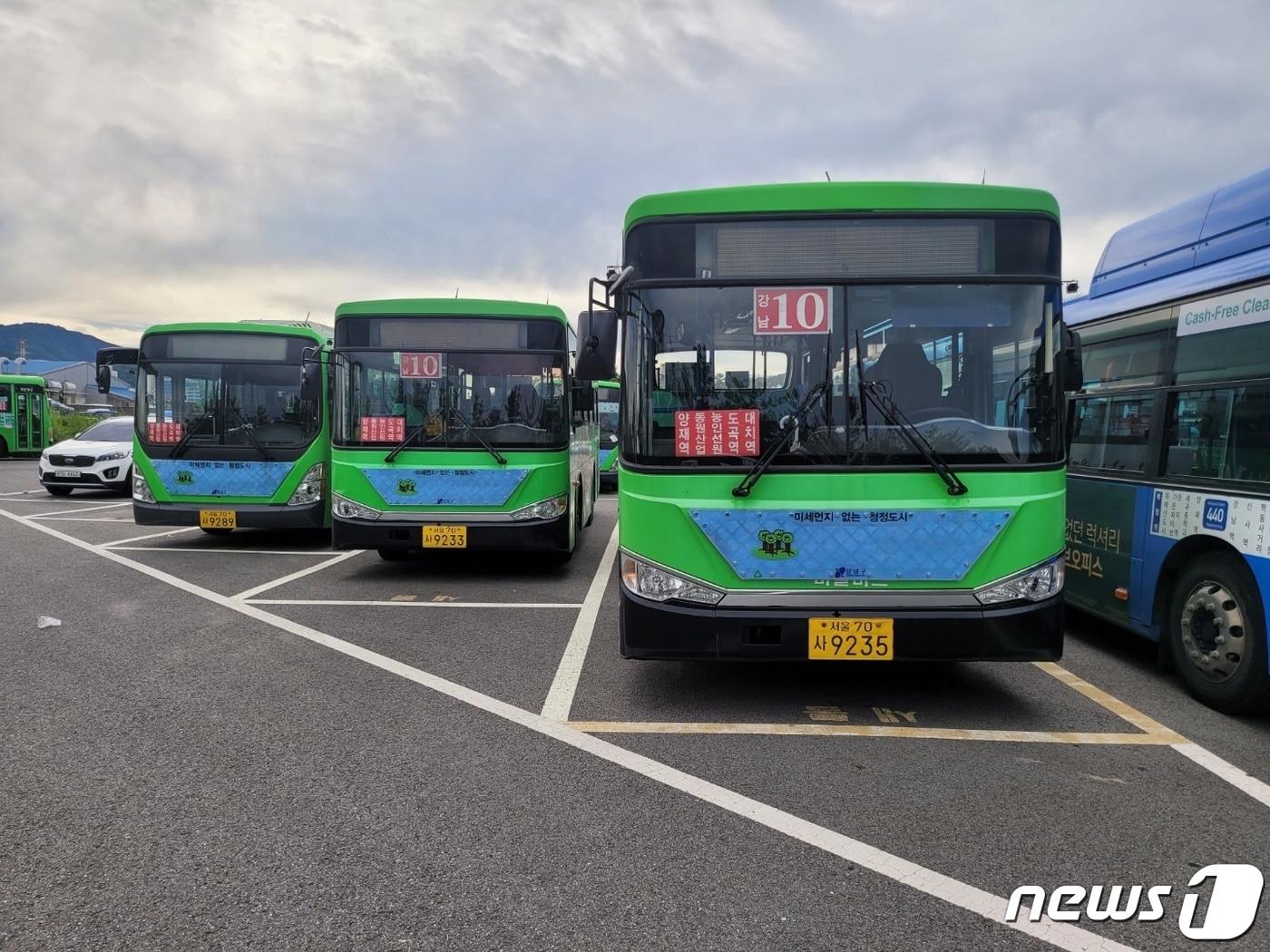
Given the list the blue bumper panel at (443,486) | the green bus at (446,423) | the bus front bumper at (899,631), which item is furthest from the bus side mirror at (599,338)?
the blue bumper panel at (443,486)

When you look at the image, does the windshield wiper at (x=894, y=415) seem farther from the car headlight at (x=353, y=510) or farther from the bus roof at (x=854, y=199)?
the car headlight at (x=353, y=510)

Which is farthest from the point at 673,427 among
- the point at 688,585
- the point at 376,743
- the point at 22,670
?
the point at 22,670

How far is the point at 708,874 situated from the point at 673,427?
2.17 metres

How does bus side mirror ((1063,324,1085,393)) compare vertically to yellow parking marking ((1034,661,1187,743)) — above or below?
above

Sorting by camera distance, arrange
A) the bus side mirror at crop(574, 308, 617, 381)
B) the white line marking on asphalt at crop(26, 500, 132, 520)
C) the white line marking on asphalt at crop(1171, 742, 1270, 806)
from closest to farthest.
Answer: the white line marking on asphalt at crop(1171, 742, 1270, 806) → the bus side mirror at crop(574, 308, 617, 381) → the white line marking on asphalt at crop(26, 500, 132, 520)

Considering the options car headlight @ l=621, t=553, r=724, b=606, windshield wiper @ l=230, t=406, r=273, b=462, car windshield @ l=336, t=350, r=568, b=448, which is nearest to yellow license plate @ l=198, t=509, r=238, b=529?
windshield wiper @ l=230, t=406, r=273, b=462

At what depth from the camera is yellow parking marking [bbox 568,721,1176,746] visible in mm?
4312

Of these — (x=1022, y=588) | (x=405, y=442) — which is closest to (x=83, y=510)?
(x=405, y=442)

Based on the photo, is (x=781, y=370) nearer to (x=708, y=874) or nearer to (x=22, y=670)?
(x=708, y=874)

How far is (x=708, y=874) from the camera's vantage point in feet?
9.68

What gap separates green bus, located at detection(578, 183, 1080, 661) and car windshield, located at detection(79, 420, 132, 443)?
56.7ft

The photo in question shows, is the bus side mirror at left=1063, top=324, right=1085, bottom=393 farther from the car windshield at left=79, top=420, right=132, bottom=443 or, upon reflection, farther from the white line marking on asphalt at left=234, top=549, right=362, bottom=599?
the car windshield at left=79, top=420, right=132, bottom=443

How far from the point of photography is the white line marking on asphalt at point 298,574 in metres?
7.98

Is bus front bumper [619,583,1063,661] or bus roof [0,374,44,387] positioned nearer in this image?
bus front bumper [619,583,1063,661]
